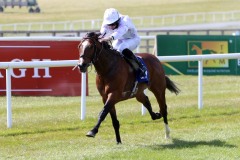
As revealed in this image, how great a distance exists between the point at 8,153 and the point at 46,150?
54cm

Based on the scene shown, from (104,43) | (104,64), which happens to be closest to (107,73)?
(104,64)

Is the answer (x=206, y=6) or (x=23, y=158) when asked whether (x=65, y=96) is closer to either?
(x=23, y=158)

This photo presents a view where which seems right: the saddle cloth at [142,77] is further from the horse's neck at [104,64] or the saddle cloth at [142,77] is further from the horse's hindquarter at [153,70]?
the horse's neck at [104,64]

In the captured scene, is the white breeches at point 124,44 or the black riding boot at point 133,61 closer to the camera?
the black riding boot at point 133,61

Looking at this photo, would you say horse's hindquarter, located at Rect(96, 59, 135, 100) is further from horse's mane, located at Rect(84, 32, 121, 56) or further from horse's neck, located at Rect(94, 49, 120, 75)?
horse's mane, located at Rect(84, 32, 121, 56)

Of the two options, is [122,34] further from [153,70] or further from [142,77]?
[153,70]

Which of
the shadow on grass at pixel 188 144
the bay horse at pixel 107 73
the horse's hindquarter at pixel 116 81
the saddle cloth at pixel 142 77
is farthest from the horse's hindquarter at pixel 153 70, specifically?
the shadow on grass at pixel 188 144

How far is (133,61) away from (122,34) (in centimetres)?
55

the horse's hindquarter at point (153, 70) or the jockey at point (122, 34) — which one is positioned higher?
the jockey at point (122, 34)

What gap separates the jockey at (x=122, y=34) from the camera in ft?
34.8

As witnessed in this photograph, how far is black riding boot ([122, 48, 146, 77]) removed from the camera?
36.1 ft

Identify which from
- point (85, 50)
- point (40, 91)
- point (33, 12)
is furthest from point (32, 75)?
point (33, 12)

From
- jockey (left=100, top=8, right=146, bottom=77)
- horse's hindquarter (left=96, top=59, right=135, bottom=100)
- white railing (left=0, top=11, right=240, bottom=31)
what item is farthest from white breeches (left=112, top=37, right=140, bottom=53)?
white railing (left=0, top=11, right=240, bottom=31)

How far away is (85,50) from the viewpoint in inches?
400
